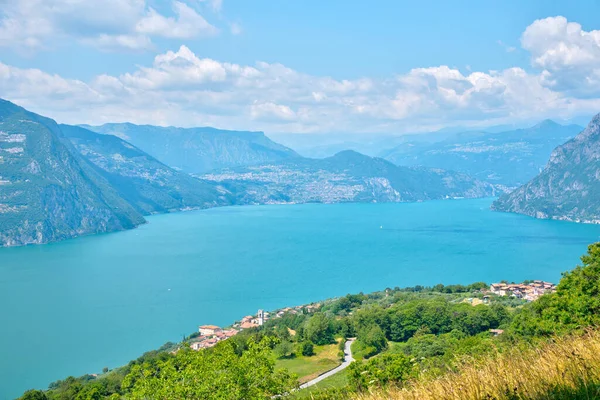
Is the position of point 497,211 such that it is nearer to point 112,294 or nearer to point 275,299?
point 275,299

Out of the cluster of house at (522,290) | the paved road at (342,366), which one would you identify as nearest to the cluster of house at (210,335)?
the paved road at (342,366)

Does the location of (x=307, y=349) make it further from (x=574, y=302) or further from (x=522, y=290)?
(x=522, y=290)

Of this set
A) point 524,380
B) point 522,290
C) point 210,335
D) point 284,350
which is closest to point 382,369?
point 284,350

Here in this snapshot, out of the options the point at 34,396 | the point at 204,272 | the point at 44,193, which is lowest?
the point at 204,272

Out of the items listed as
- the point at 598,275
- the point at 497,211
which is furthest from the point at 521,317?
the point at 497,211

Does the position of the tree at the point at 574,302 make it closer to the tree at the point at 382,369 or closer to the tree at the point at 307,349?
the tree at the point at 382,369
